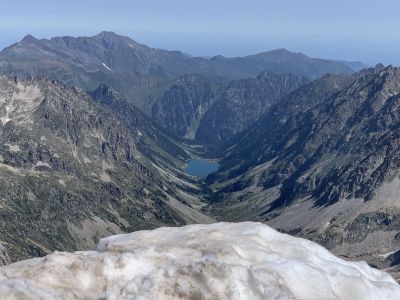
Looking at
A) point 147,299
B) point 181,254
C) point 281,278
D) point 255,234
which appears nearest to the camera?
point 147,299

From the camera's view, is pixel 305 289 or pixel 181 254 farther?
pixel 181 254

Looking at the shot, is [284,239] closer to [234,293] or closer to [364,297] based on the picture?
[364,297]

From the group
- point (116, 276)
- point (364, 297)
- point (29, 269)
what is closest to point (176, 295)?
point (116, 276)

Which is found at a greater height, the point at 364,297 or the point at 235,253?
the point at 235,253

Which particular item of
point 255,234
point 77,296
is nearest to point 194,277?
point 77,296

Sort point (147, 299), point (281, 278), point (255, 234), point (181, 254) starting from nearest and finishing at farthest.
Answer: point (147, 299)
point (281, 278)
point (181, 254)
point (255, 234)

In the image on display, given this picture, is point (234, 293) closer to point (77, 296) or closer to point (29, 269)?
point (77, 296)
